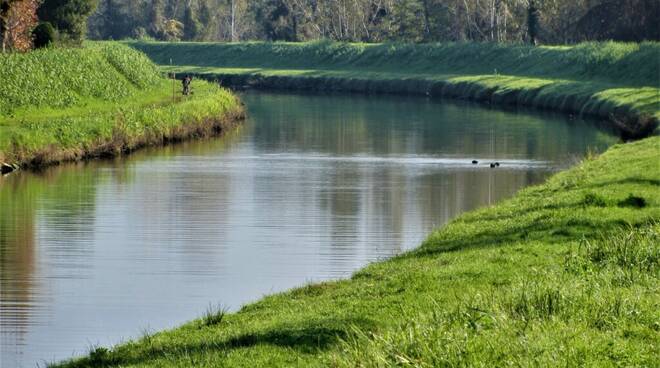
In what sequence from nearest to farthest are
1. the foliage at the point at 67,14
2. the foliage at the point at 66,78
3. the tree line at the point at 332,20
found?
the foliage at the point at 66,78, the foliage at the point at 67,14, the tree line at the point at 332,20

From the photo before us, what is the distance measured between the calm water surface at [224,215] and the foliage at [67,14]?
59.1ft

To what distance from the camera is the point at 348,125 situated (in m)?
65.4

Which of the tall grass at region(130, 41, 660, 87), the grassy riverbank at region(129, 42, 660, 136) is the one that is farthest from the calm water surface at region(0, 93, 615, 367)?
the tall grass at region(130, 41, 660, 87)

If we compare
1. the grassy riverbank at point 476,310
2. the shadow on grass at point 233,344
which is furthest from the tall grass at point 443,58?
the shadow on grass at point 233,344

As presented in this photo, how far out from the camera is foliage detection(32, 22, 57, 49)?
64750mm

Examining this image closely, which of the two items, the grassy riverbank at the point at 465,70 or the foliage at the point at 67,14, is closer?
the grassy riverbank at the point at 465,70

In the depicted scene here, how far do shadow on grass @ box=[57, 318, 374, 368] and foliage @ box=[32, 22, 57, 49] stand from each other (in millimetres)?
49579

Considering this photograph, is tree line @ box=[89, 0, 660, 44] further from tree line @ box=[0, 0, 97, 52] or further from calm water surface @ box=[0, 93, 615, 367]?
calm water surface @ box=[0, 93, 615, 367]

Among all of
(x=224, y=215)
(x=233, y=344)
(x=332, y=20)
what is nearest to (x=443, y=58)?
(x=332, y=20)

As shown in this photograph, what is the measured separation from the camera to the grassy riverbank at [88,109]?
44.4 meters

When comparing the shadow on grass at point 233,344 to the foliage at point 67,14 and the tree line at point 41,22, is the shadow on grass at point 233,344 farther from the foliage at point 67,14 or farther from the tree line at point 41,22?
the foliage at point 67,14

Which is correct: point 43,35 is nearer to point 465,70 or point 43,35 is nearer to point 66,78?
point 66,78

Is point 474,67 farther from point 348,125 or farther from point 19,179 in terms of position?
point 19,179

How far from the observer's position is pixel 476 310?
Result: 46.4 feet
